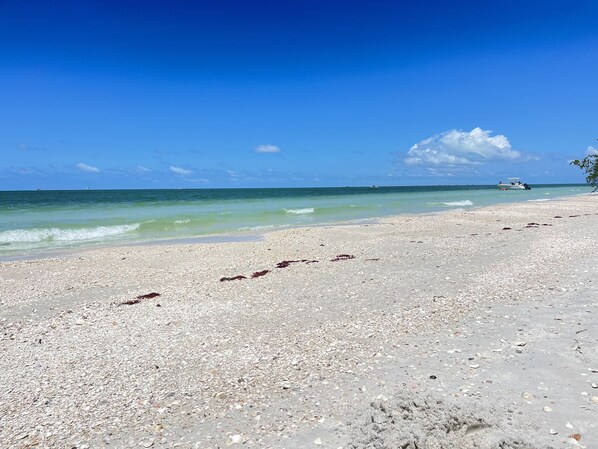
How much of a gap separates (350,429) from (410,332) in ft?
9.24

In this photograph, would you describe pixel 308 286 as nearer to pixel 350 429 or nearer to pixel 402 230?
pixel 350 429

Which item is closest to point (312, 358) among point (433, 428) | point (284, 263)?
point (433, 428)

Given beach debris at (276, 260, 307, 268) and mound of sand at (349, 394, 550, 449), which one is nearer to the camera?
mound of sand at (349, 394, 550, 449)

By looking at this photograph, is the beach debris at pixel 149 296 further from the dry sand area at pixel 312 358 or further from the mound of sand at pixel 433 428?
the mound of sand at pixel 433 428

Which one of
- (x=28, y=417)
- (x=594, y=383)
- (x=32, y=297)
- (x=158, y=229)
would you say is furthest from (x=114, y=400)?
(x=158, y=229)

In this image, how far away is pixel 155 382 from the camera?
17.6 ft

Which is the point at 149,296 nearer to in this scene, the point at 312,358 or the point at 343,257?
the point at 312,358

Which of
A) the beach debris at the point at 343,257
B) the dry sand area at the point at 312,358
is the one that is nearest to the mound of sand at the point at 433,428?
the dry sand area at the point at 312,358

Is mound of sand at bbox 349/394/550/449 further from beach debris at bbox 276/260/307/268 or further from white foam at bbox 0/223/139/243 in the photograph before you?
white foam at bbox 0/223/139/243

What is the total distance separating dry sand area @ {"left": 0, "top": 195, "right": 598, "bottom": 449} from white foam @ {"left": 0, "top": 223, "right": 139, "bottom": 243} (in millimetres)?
12151

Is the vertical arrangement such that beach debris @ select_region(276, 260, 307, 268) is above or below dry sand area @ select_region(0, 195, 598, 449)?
above

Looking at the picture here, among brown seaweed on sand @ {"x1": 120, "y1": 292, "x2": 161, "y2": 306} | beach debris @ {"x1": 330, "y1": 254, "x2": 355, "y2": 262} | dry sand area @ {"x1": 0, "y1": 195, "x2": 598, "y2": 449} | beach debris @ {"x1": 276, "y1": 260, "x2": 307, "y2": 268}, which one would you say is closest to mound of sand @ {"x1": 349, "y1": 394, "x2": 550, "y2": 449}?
dry sand area @ {"x1": 0, "y1": 195, "x2": 598, "y2": 449}

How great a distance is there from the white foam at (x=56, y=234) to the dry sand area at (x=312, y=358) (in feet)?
39.9

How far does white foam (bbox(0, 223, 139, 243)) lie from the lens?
22.6 m
